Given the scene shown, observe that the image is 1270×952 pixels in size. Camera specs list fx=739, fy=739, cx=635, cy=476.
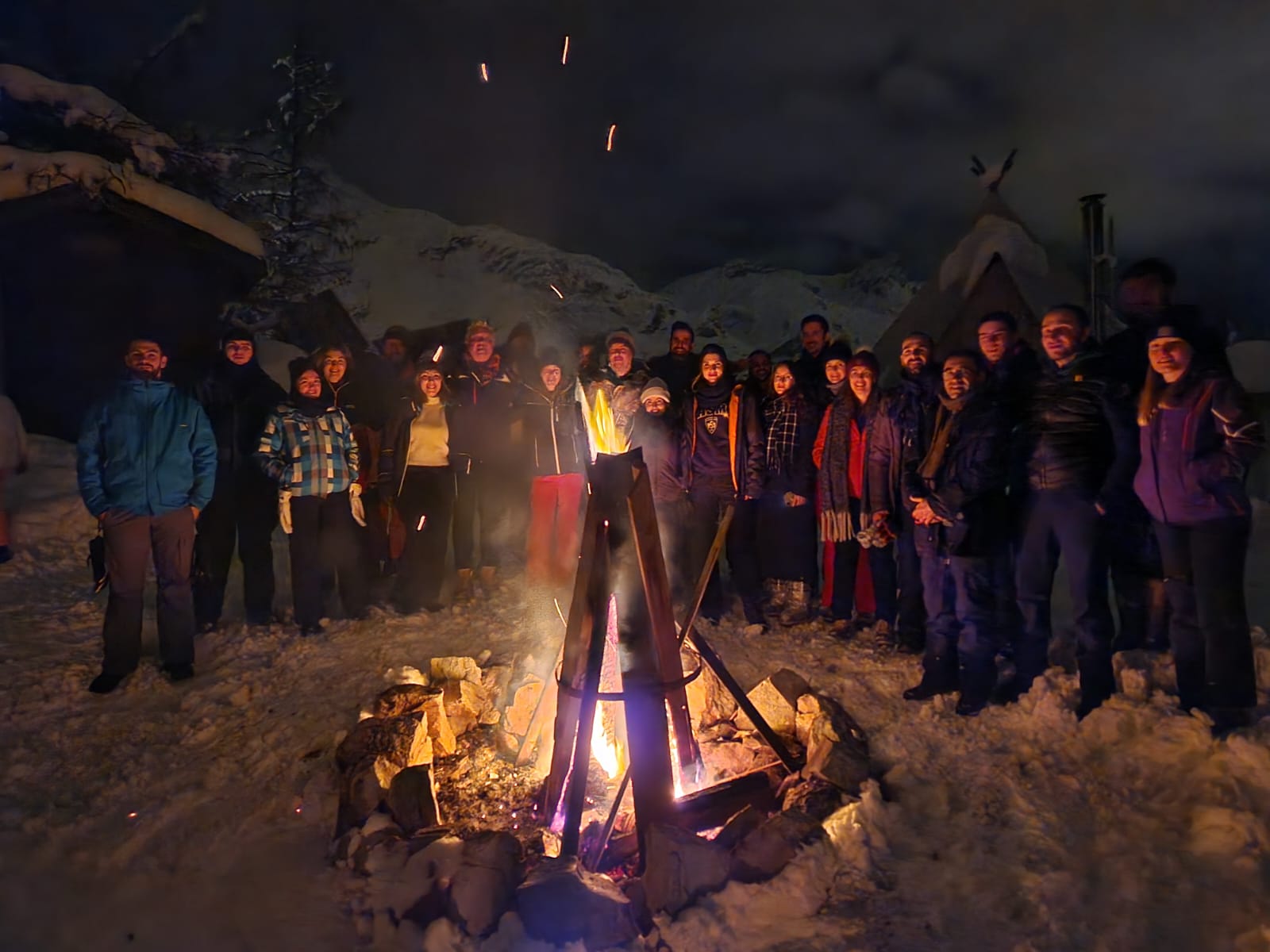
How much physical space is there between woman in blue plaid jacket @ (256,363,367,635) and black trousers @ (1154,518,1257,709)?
5.08m

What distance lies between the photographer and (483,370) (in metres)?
6.21

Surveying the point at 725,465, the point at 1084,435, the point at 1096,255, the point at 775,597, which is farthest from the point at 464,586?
the point at 1096,255

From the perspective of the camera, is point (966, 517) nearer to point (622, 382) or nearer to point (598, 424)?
point (598, 424)

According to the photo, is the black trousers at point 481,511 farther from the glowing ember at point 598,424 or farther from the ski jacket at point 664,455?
the glowing ember at point 598,424

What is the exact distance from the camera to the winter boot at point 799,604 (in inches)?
225

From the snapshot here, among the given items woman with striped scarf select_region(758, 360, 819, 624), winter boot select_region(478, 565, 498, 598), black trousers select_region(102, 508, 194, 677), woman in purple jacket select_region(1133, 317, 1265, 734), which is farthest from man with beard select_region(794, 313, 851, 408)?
black trousers select_region(102, 508, 194, 677)

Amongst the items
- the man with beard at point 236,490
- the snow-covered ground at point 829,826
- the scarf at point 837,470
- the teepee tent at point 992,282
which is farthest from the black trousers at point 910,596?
the teepee tent at point 992,282

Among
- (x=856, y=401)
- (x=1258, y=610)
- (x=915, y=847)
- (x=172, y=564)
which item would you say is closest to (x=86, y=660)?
(x=172, y=564)

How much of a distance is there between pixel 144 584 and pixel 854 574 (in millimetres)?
4759

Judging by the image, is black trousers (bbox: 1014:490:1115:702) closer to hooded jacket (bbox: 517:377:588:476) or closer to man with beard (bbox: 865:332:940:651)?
man with beard (bbox: 865:332:940:651)

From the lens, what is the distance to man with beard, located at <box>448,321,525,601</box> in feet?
20.1

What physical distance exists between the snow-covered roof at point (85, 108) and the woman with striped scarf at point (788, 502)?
390 inches

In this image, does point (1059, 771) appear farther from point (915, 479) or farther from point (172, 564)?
point (172, 564)

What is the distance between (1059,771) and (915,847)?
91cm
